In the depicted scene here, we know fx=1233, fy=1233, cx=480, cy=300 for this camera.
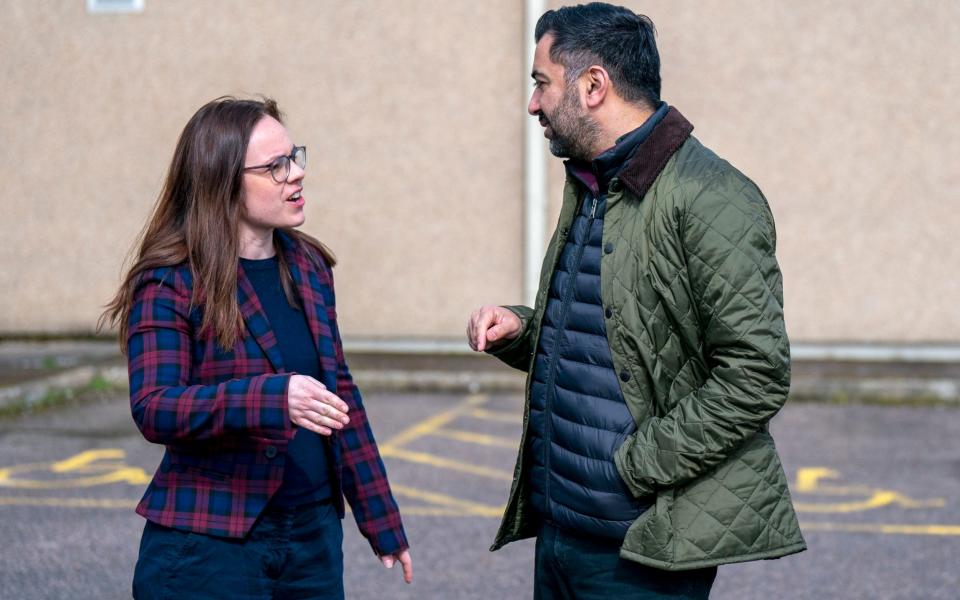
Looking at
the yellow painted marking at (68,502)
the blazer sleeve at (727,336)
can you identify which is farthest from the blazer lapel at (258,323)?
the yellow painted marking at (68,502)

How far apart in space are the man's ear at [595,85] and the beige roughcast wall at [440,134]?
7.66 metres

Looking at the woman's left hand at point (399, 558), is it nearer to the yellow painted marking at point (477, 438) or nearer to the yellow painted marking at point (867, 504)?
the yellow painted marking at point (867, 504)

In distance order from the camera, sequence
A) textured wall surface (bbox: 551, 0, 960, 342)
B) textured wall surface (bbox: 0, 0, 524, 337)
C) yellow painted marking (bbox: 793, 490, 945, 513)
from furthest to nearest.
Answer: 1. textured wall surface (bbox: 0, 0, 524, 337)
2. textured wall surface (bbox: 551, 0, 960, 342)
3. yellow painted marking (bbox: 793, 490, 945, 513)

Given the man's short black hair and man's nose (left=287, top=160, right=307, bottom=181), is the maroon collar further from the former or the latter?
man's nose (left=287, top=160, right=307, bottom=181)

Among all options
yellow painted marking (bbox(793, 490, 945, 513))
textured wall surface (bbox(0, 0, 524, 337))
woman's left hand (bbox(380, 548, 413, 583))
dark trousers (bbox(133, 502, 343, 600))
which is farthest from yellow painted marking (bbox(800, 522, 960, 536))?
textured wall surface (bbox(0, 0, 524, 337))

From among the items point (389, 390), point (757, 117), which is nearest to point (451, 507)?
point (389, 390)

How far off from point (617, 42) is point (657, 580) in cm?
122

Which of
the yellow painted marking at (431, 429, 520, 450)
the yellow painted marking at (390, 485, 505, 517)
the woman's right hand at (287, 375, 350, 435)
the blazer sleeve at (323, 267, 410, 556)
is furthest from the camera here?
the yellow painted marking at (431, 429, 520, 450)

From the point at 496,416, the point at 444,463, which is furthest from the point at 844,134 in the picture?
the point at 444,463

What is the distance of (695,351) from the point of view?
272 cm

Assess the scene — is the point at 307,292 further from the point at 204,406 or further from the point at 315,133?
the point at 315,133

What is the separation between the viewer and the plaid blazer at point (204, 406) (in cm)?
265

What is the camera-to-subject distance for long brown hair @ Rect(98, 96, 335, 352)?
2.82 meters

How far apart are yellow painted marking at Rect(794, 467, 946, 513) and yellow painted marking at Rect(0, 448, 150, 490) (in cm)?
359
